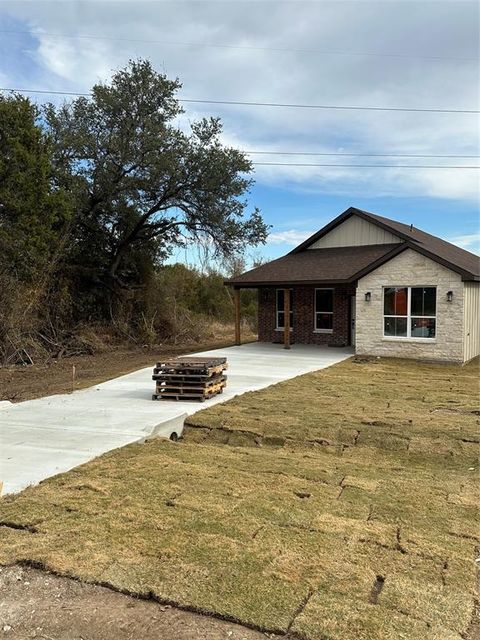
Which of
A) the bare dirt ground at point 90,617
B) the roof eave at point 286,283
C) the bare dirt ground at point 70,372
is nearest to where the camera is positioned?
the bare dirt ground at point 90,617

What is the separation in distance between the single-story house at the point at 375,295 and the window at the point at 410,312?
0.09 feet

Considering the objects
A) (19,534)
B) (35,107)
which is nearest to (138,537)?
(19,534)

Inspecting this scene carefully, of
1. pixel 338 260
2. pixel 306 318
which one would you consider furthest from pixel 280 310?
pixel 338 260

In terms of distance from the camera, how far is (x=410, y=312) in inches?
590

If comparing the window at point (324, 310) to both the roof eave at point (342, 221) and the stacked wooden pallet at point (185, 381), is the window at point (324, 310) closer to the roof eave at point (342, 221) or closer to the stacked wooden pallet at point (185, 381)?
the roof eave at point (342, 221)

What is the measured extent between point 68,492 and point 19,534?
0.77m

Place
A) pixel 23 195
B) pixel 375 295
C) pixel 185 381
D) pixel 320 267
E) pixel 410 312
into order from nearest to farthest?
pixel 185 381 → pixel 410 312 → pixel 375 295 → pixel 23 195 → pixel 320 267

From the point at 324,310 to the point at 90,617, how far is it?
1671 cm

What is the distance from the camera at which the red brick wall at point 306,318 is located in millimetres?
18391

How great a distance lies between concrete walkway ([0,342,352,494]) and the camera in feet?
18.2

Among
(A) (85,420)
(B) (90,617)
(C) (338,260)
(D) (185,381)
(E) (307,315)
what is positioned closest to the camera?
(B) (90,617)

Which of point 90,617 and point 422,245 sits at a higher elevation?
point 422,245

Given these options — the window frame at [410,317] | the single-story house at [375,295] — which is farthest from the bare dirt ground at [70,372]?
the window frame at [410,317]

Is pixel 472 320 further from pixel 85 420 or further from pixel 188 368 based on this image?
pixel 85 420
